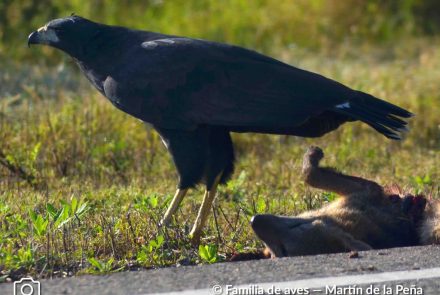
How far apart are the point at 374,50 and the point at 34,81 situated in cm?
401

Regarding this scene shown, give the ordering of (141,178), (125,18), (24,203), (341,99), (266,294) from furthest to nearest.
Answer: (125,18), (141,178), (24,203), (341,99), (266,294)

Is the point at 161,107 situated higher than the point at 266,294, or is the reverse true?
the point at 161,107

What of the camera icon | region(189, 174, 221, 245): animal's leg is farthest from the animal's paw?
the camera icon

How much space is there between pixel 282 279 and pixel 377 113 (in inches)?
58.4

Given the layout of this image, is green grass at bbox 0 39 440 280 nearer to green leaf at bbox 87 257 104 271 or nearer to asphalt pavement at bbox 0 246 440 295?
green leaf at bbox 87 257 104 271

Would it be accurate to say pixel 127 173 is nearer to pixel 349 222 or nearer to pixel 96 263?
pixel 349 222

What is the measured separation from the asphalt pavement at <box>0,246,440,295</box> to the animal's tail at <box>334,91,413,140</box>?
2.96 ft

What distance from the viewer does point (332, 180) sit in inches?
216

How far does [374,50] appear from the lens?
39.2ft

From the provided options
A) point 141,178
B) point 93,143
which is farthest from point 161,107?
point 93,143

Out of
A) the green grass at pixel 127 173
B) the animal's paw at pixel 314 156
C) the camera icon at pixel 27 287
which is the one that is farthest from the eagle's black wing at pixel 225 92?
the camera icon at pixel 27 287

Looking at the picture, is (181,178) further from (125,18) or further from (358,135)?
(125,18)

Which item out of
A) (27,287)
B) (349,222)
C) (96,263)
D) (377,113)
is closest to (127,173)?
(377,113)

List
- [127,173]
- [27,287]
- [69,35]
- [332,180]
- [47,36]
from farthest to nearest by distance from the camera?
[127,173] < [47,36] < [69,35] < [332,180] < [27,287]
